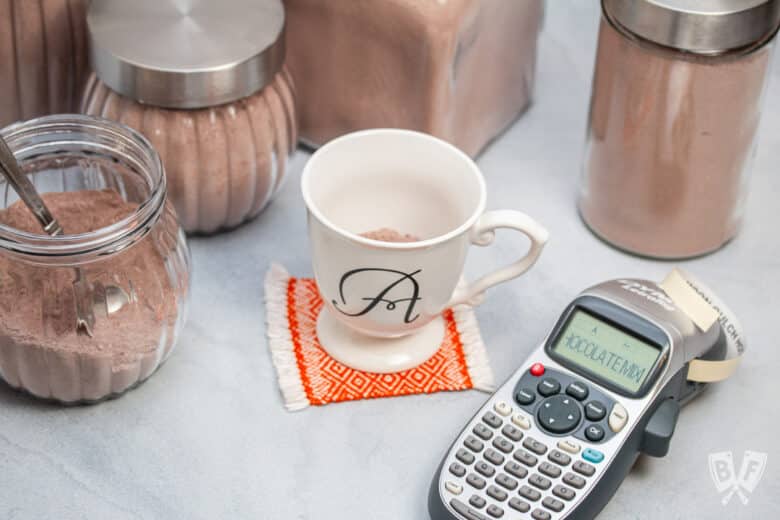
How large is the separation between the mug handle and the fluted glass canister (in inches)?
10.3

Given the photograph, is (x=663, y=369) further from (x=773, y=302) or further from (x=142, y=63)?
(x=142, y=63)

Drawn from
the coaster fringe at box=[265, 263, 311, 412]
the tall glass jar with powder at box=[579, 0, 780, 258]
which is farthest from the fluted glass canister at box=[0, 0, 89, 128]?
the tall glass jar with powder at box=[579, 0, 780, 258]

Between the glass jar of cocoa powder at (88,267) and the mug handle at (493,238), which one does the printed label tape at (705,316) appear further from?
the glass jar of cocoa powder at (88,267)

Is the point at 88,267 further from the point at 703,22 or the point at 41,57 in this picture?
the point at 703,22

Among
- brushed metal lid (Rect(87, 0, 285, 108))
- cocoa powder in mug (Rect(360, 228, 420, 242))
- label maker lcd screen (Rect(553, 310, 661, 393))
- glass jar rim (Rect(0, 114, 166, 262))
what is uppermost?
brushed metal lid (Rect(87, 0, 285, 108))

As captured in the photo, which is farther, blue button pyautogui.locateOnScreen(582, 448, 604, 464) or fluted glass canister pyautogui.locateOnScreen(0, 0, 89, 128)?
fluted glass canister pyautogui.locateOnScreen(0, 0, 89, 128)

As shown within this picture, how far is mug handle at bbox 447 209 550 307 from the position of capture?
0.59 m

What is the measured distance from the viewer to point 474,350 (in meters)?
0.64

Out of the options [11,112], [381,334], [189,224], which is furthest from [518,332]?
[11,112]

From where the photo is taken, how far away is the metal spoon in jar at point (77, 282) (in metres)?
0.56

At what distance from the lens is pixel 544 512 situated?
0.53 m

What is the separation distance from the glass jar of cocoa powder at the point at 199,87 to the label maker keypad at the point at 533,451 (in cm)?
20

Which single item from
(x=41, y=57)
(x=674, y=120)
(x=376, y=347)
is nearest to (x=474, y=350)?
(x=376, y=347)

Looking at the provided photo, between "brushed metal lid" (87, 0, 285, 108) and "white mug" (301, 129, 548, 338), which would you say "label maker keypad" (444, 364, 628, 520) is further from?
"brushed metal lid" (87, 0, 285, 108)
